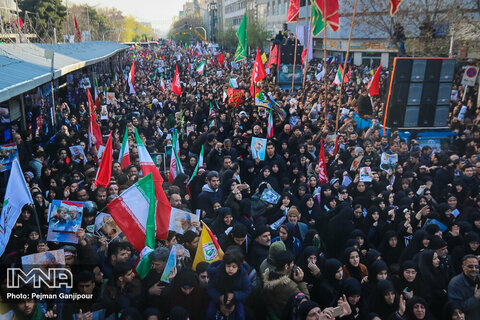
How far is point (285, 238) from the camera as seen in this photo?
4.97 m

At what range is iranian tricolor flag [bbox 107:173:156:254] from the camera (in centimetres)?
447

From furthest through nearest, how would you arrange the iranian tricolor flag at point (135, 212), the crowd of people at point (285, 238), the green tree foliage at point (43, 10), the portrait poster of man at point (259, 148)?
1. the green tree foliage at point (43, 10)
2. the portrait poster of man at point (259, 148)
3. the iranian tricolor flag at point (135, 212)
4. the crowd of people at point (285, 238)

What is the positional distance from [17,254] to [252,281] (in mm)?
2557

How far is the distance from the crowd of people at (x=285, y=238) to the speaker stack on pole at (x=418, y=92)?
5.52ft

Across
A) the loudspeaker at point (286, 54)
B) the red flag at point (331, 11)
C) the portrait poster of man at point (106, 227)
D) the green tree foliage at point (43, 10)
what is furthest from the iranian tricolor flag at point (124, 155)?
the green tree foliage at point (43, 10)

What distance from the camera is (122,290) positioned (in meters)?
4.01

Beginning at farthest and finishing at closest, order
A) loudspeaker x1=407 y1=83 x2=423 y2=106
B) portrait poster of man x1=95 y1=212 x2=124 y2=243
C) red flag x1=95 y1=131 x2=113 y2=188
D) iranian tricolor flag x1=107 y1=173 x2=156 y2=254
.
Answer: loudspeaker x1=407 y1=83 x2=423 y2=106 → red flag x1=95 y1=131 x2=113 y2=188 → portrait poster of man x1=95 y1=212 x2=124 y2=243 → iranian tricolor flag x1=107 y1=173 x2=156 y2=254

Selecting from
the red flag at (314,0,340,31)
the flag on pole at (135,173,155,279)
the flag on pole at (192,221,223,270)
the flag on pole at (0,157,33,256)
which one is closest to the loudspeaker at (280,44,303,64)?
the red flag at (314,0,340,31)

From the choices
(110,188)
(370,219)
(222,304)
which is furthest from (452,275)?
(110,188)

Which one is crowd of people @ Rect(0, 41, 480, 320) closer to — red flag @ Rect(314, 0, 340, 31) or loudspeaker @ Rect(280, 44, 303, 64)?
red flag @ Rect(314, 0, 340, 31)

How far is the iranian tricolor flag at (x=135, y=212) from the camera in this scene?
447 centimetres

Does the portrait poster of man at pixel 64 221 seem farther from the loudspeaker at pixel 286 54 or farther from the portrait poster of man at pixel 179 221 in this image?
the loudspeaker at pixel 286 54

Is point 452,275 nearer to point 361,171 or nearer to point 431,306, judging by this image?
point 431,306

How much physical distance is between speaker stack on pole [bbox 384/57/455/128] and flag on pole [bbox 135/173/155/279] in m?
8.94
